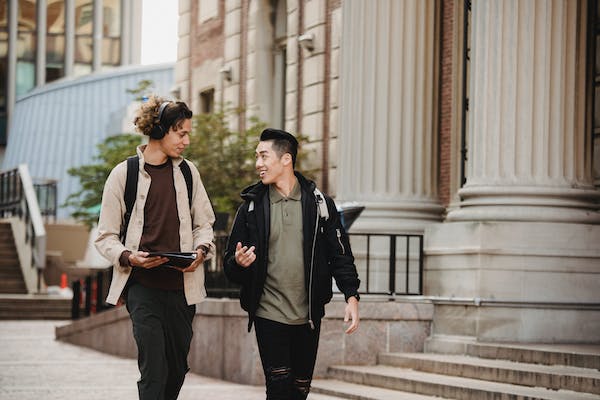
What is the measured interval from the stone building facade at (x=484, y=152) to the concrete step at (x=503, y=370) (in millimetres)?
571

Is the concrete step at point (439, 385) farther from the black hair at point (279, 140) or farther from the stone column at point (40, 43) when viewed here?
the stone column at point (40, 43)

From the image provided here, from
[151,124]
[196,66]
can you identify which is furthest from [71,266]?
[151,124]

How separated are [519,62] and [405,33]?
3.16m

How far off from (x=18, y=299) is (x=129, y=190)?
81.8ft

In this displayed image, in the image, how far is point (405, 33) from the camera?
17.0 meters

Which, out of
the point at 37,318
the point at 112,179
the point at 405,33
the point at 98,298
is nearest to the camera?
the point at 112,179

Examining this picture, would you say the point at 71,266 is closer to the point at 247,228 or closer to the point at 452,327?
the point at 452,327

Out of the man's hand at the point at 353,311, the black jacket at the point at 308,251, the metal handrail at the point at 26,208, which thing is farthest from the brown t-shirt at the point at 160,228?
the metal handrail at the point at 26,208

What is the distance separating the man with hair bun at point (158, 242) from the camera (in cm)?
743

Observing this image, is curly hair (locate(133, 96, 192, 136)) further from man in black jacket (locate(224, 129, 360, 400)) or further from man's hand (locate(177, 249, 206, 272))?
man's hand (locate(177, 249, 206, 272))

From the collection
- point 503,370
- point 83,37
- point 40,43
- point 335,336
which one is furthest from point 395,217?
point 83,37

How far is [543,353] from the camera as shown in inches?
488

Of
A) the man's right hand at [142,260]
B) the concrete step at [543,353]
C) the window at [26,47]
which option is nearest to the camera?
the man's right hand at [142,260]

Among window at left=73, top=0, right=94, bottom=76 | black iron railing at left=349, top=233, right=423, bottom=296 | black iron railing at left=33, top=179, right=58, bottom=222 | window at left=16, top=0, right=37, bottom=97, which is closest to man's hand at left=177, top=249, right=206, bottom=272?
black iron railing at left=349, top=233, right=423, bottom=296
